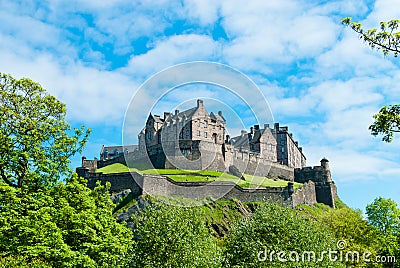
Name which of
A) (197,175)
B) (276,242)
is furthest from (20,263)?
(197,175)

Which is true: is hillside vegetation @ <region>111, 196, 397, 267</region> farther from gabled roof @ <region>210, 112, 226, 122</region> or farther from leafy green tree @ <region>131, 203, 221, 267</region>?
gabled roof @ <region>210, 112, 226, 122</region>

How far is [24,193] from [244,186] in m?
44.2

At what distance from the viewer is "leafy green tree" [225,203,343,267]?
21.9m

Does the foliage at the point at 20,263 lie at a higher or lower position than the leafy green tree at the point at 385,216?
lower

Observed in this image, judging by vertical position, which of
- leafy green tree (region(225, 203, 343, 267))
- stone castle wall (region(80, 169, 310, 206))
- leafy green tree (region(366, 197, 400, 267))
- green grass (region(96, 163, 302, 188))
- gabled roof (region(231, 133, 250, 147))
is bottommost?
leafy green tree (region(225, 203, 343, 267))

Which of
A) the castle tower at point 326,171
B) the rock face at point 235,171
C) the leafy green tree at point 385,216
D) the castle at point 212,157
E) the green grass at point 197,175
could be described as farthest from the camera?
the castle tower at point 326,171

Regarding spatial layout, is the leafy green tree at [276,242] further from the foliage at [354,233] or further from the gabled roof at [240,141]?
the gabled roof at [240,141]

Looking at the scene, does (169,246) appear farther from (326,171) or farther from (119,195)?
(326,171)

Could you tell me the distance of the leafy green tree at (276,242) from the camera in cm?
2194

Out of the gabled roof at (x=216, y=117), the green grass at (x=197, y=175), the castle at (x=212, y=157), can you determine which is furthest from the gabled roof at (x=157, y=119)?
the green grass at (x=197, y=175)

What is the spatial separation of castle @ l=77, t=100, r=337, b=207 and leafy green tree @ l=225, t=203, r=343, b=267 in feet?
115

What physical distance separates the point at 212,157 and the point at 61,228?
5104cm

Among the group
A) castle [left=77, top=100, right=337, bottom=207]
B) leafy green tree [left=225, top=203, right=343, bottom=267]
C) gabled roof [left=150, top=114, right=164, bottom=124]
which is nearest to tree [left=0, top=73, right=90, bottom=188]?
leafy green tree [left=225, top=203, right=343, bottom=267]

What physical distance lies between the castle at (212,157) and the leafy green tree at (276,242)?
34997 millimetres
